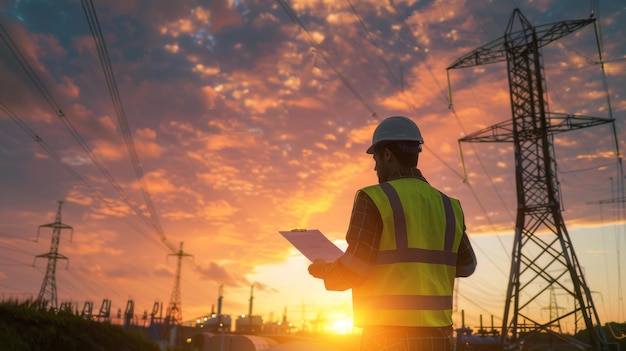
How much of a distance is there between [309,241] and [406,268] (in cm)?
80

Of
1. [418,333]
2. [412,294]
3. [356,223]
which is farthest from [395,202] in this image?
[418,333]

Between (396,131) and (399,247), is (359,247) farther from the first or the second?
(396,131)

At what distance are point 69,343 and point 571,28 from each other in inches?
1317

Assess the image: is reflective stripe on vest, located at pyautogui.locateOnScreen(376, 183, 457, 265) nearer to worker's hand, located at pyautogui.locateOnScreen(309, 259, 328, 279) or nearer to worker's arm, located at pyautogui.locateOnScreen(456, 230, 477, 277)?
worker's hand, located at pyautogui.locateOnScreen(309, 259, 328, 279)

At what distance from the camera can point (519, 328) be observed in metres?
33.8

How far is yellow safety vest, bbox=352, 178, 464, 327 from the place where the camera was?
317 cm

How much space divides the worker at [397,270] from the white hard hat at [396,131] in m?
0.29

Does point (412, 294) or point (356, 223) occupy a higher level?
point (356, 223)

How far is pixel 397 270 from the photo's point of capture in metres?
3.20

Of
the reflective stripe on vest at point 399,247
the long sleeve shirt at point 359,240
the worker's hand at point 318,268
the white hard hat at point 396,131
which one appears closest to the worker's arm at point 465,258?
the reflective stripe on vest at point 399,247

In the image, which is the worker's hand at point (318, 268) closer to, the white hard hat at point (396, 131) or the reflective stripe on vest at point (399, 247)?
the reflective stripe on vest at point (399, 247)

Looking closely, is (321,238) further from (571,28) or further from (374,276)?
(571,28)

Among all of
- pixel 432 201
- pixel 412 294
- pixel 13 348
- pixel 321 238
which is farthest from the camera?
pixel 13 348

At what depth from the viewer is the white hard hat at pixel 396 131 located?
3.52 m
